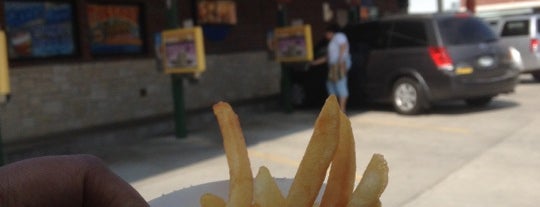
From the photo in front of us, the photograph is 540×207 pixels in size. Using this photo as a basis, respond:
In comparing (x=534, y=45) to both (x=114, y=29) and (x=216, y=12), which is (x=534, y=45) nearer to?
(x=216, y=12)

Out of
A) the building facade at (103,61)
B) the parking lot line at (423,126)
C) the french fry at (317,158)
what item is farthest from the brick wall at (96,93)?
the french fry at (317,158)

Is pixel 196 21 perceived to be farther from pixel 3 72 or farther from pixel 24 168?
pixel 24 168

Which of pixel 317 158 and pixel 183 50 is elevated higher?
pixel 317 158

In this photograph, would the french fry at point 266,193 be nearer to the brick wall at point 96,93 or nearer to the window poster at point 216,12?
the brick wall at point 96,93

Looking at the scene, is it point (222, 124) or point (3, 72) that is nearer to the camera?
point (222, 124)

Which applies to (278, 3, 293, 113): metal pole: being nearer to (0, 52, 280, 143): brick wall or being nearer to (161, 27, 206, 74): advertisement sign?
(0, 52, 280, 143): brick wall

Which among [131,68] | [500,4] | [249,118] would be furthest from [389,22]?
[500,4]

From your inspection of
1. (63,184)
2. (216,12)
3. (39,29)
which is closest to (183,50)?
(39,29)
